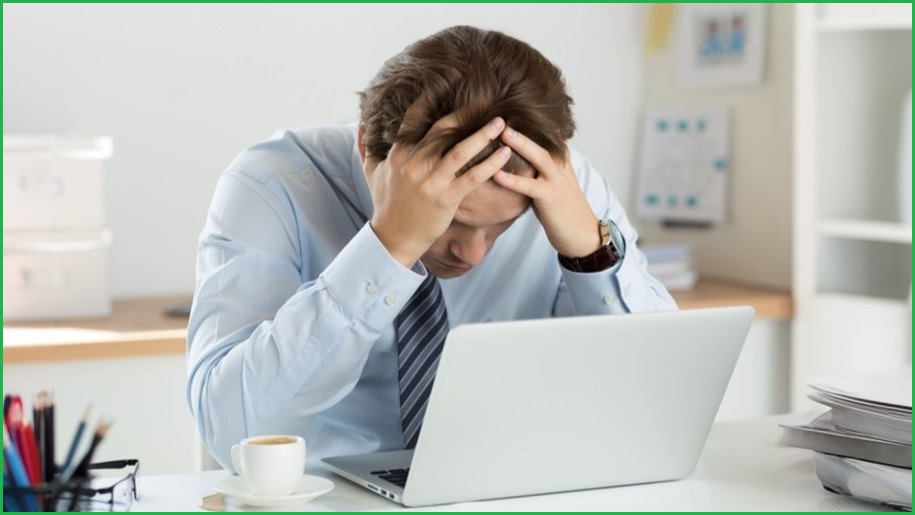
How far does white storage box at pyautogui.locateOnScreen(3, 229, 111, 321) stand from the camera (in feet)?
8.66

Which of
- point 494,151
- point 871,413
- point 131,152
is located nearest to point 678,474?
point 871,413

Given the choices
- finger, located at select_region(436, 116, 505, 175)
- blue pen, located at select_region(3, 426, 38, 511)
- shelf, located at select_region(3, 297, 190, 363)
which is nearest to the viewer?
blue pen, located at select_region(3, 426, 38, 511)

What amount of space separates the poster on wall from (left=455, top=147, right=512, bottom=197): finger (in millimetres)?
1866

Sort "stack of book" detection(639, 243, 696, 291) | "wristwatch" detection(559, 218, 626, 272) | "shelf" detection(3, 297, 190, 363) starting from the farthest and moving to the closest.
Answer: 1. "stack of book" detection(639, 243, 696, 291)
2. "shelf" detection(3, 297, 190, 363)
3. "wristwatch" detection(559, 218, 626, 272)

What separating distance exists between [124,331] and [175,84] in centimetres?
67

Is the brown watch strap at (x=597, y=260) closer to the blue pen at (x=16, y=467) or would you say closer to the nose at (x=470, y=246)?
the nose at (x=470, y=246)

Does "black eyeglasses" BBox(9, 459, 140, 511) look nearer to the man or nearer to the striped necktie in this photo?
the man

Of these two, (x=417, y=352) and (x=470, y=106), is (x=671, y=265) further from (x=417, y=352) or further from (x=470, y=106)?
(x=470, y=106)

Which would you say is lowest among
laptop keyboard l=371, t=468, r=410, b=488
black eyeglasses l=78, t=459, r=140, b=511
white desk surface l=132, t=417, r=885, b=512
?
white desk surface l=132, t=417, r=885, b=512

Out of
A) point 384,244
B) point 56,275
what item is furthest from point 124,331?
point 384,244

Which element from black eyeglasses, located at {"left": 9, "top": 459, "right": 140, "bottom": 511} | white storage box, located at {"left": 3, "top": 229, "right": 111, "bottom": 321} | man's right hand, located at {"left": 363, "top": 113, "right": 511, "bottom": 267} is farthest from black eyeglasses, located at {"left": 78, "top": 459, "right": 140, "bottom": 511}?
white storage box, located at {"left": 3, "top": 229, "right": 111, "bottom": 321}

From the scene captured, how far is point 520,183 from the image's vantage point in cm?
141

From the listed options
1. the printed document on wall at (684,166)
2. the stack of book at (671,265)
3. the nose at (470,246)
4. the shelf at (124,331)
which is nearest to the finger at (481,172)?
the nose at (470,246)

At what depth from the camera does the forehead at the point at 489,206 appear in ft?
4.61
